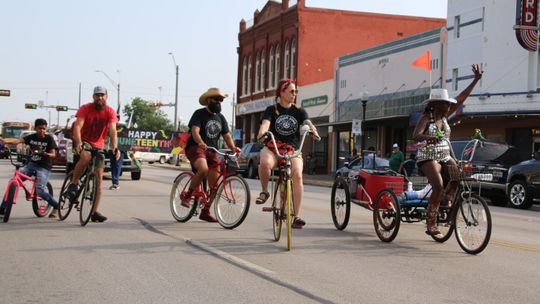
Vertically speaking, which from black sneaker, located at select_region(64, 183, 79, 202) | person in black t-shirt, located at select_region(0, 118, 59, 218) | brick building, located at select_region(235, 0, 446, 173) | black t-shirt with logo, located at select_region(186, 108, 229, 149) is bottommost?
black sneaker, located at select_region(64, 183, 79, 202)

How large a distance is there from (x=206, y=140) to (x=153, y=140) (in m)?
41.4

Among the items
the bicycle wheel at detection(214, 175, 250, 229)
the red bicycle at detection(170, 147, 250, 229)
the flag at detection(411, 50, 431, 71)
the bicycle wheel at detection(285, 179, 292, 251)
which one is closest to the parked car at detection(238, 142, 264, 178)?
the flag at detection(411, 50, 431, 71)

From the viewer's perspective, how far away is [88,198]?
10562mm

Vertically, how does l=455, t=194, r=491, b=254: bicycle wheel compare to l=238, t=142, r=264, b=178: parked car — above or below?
below

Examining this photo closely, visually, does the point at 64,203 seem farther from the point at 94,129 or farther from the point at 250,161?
the point at 250,161

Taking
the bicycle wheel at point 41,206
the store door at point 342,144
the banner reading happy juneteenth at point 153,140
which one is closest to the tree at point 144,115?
the banner reading happy juneteenth at point 153,140

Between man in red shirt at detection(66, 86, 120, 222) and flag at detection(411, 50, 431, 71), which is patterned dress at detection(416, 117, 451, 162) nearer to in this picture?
man in red shirt at detection(66, 86, 120, 222)

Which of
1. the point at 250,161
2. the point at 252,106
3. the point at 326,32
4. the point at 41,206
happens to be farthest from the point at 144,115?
the point at 41,206

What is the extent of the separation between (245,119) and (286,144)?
52.6 meters

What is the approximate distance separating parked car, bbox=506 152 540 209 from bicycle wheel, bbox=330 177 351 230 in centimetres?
1020

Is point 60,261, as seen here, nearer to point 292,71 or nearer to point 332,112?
point 332,112

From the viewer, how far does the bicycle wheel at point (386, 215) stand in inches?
367

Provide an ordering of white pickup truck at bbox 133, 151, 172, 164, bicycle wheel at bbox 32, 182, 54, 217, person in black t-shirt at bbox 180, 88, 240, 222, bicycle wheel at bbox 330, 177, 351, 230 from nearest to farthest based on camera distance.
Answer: bicycle wheel at bbox 330, 177, 351, 230 → person in black t-shirt at bbox 180, 88, 240, 222 → bicycle wheel at bbox 32, 182, 54, 217 → white pickup truck at bbox 133, 151, 172, 164

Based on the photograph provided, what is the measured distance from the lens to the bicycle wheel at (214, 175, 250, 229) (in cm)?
1024
